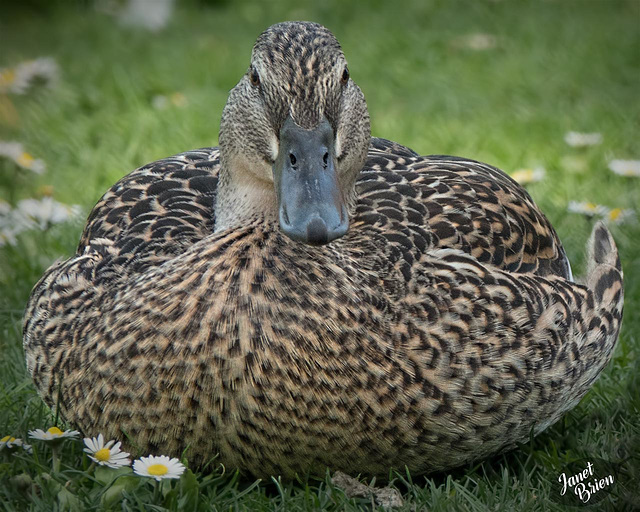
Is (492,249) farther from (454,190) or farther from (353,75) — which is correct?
(353,75)

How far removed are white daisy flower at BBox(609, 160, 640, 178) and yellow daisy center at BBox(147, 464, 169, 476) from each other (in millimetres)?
3688

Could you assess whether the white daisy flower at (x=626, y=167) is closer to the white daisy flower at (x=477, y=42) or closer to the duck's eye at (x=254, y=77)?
the white daisy flower at (x=477, y=42)

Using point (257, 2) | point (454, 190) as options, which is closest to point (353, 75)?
point (257, 2)

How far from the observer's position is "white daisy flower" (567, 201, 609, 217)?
502cm

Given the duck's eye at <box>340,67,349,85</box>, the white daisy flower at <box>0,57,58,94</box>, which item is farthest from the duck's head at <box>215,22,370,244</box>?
the white daisy flower at <box>0,57,58,94</box>

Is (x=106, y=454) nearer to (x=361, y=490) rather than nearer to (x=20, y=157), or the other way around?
(x=361, y=490)

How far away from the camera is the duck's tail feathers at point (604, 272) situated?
3747 mm

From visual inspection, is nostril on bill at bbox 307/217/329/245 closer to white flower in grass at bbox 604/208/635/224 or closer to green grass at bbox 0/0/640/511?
green grass at bbox 0/0/640/511

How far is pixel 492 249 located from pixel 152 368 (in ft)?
4.16

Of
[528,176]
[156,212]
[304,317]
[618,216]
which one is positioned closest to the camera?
[304,317]

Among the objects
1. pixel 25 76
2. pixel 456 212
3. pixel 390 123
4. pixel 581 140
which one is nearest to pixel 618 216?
pixel 581 140

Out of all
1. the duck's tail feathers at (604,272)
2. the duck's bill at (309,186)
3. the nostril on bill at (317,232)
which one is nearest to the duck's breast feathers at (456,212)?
the duck's tail feathers at (604,272)

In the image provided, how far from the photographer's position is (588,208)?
16.6ft

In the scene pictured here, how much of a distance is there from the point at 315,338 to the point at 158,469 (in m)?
0.59
